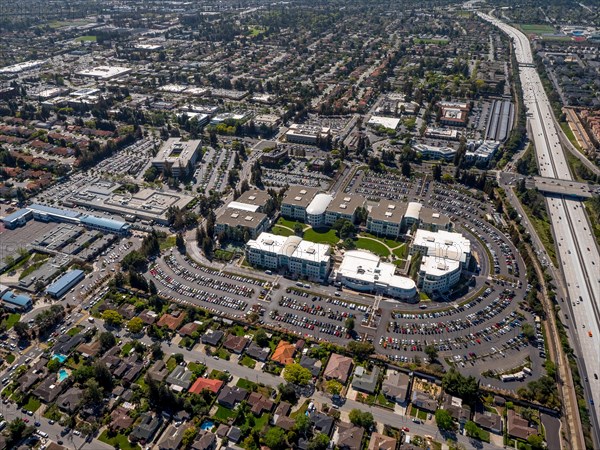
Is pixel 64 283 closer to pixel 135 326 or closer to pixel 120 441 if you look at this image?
pixel 135 326

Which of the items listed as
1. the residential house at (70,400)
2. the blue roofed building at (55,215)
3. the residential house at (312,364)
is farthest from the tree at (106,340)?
the blue roofed building at (55,215)

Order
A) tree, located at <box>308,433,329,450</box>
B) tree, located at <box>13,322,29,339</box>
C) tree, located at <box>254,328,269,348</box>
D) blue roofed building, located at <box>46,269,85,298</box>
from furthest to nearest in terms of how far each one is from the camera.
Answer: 1. blue roofed building, located at <box>46,269,85,298</box>
2. tree, located at <box>13,322,29,339</box>
3. tree, located at <box>254,328,269,348</box>
4. tree, located at <box>308,433,329,450</box>

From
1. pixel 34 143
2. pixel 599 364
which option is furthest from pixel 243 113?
pixel 599 364

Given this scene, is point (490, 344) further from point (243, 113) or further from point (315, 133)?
point (243, 113)

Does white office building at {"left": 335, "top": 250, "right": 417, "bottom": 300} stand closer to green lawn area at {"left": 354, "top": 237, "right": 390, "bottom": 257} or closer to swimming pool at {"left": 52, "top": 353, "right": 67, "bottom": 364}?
green lawn area at {"left": 354, "top": 237, "right": 390, "bottom": 257}

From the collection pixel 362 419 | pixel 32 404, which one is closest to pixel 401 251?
pixel 362 419

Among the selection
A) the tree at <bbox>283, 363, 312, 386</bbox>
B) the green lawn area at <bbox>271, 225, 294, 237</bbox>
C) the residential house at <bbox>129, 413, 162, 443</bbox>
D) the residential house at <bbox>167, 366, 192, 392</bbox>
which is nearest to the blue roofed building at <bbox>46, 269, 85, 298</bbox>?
the residential house at <bbox>167, 366, 192, 392</bbox>

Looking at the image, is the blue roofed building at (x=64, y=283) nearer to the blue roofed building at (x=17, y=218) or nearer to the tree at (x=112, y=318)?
the tree at (x=112, y=318)
